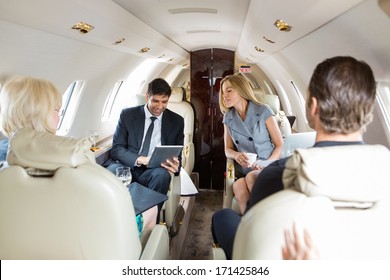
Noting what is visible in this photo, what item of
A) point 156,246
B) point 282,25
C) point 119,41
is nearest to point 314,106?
point 156,246

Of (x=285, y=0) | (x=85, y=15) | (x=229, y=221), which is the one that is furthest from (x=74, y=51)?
(x=229, y=221)

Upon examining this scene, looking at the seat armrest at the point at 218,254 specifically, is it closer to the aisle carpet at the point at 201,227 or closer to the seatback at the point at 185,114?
the aisle carpet at the point at 201,227

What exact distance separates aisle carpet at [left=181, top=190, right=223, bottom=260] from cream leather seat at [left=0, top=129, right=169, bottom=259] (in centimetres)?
179

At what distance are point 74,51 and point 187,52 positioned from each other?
2897 mm

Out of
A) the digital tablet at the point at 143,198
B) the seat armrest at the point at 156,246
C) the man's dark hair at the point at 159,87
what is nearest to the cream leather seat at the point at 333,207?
the seat armrest at the point at 156,246

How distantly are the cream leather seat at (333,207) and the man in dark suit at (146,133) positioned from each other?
A: 5.88 ft

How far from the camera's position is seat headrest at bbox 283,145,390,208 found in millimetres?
895

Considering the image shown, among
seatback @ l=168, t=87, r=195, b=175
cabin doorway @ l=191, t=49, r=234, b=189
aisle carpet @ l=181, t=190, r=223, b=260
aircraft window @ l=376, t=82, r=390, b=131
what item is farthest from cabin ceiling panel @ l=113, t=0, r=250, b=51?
aisle carpet @ l=181, t=190, r=223, b=260

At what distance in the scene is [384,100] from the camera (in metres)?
2.56

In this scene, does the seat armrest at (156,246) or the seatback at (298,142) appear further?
the seatback at (298,142)

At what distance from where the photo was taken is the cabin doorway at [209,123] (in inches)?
188

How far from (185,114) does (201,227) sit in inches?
60.7

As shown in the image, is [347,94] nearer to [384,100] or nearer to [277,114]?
[384,100]

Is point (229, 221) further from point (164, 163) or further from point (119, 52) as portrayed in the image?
point (119, 52)
